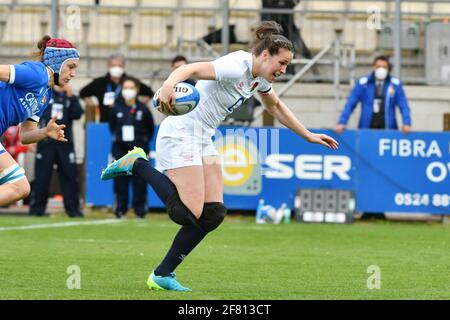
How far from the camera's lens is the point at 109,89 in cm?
1959

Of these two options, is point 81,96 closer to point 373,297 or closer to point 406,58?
point 406,58

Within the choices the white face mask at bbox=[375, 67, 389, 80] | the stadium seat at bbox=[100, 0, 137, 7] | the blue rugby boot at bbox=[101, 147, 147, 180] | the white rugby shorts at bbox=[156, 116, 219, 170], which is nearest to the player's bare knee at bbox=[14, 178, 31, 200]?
the blue rugby boot at bbox=[101, 147, 147, 180]

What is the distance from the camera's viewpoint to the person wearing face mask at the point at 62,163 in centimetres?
1891

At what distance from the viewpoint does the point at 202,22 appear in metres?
22.9

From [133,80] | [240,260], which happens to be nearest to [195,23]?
[133,80]

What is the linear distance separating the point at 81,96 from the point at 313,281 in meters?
10.0

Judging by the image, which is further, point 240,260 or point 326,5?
point 326,5

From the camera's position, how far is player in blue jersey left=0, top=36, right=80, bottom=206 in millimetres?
9523

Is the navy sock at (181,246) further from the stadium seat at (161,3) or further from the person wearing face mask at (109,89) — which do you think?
the stadium seat at (161,3)

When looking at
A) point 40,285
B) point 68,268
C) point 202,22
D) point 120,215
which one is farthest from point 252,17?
point 40,285

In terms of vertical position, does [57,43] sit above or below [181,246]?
above

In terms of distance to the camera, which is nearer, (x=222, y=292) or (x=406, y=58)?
(x=222, y=292)

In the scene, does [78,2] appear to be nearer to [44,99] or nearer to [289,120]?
[44,99]

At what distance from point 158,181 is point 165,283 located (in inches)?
30.8
